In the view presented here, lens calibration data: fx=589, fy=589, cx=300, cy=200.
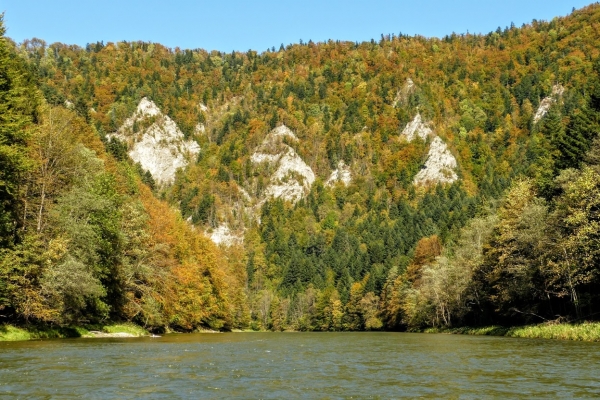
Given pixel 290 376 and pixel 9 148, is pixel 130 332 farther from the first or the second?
pixel 290 376

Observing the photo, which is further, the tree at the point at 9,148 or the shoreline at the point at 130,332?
the shoreline at the point at 130,332

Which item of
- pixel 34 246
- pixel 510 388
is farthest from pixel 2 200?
pixel 510 388

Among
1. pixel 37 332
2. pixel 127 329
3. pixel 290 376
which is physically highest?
pixel 127 329

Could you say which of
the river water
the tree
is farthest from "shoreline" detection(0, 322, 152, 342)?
the river water

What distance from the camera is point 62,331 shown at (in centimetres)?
5116

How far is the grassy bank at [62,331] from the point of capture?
43438mm

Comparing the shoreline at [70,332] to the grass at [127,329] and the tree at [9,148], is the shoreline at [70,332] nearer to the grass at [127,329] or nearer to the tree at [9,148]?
the grass at [127,329]

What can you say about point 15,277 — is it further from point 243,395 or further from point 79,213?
point 243,395

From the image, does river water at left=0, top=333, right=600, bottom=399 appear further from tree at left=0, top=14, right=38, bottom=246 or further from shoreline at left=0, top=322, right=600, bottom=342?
tree at left=0, top=14, right=38, bottom=246

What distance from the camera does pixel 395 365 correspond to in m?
30.7

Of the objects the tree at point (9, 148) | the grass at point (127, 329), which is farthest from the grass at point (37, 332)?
the tree at point (9, 148)

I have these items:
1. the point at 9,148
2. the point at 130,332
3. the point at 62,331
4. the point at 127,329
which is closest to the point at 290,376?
the point at 9,148

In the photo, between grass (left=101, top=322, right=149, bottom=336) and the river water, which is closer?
the river water

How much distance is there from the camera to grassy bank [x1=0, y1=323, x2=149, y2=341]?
4344cm
